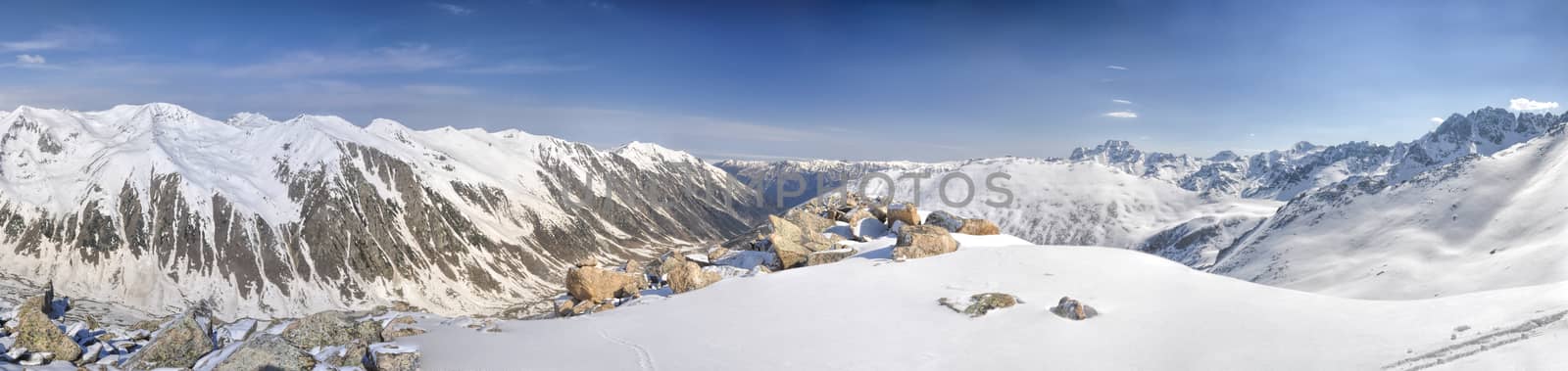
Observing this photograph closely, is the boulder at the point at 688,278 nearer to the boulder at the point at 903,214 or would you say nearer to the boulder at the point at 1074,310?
the boulder at the point at 1074,310

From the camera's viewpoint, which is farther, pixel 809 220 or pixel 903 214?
pixel 809 220

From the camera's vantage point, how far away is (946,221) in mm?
37688

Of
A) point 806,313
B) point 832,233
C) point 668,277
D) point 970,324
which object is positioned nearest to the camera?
point 970,324

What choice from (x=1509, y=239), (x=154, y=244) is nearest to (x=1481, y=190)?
(x=1509, y=239)

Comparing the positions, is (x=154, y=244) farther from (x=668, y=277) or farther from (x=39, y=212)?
(x=668, y=277)

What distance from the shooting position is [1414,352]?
11.1 meters

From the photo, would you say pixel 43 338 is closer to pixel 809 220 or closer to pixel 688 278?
pixel 688 278

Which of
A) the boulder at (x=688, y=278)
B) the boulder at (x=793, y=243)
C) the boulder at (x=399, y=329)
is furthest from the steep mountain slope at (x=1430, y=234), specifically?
the boulder at (x=399, y=329)

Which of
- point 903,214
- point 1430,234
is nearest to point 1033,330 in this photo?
point 903,214

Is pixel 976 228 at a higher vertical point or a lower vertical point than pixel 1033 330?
higher

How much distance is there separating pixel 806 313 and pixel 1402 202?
200937 mm

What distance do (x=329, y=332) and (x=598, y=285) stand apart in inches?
428

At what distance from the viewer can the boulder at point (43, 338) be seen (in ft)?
46.6

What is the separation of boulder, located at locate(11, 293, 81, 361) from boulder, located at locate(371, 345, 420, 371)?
763 cm
